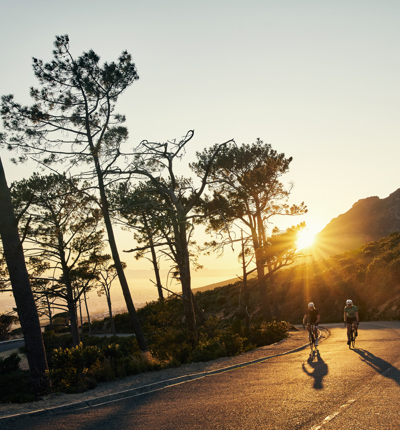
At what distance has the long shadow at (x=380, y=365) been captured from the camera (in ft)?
29.4

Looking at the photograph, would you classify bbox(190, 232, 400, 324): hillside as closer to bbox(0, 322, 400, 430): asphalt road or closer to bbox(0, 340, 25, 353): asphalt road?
bbox(0, 340, 25, 353): asphalt road

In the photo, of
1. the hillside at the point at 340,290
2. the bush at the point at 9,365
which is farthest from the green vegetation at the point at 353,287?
the bush at the point at 9,365

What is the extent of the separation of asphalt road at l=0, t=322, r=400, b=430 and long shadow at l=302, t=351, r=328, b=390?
0.02 m

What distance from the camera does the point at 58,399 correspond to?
8.70 metres

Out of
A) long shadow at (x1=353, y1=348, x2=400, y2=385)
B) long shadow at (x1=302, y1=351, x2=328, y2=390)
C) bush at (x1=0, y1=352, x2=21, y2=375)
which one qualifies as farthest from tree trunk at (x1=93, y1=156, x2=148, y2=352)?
bush at (x1=0, y1=352, x2=21, y2=375)

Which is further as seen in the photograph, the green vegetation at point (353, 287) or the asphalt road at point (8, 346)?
the asphalt road at point (8, 346)

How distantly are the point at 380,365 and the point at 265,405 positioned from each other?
531cm

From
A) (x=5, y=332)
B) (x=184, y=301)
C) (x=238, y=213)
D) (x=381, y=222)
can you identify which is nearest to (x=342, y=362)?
(x=184, y=301)

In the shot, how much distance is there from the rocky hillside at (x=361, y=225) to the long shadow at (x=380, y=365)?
128 m

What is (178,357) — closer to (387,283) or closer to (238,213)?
(238,213)

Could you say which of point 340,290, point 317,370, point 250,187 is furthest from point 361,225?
point 317,370

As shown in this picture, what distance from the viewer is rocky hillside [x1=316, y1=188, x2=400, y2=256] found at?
452 ft

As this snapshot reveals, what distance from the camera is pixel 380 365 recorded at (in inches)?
413

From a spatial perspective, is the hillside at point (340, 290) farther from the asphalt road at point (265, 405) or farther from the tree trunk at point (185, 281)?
the asphalt road at point (265, 405)
